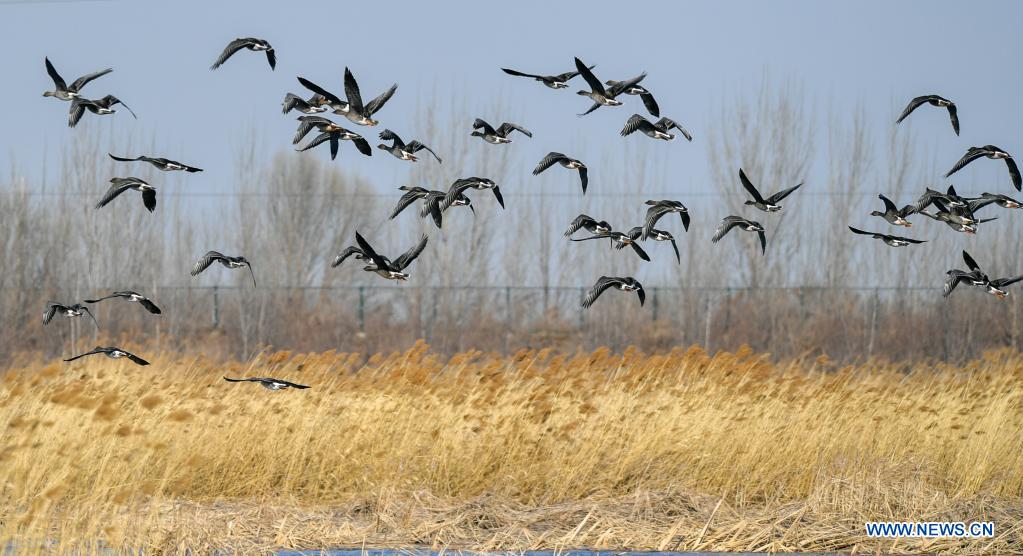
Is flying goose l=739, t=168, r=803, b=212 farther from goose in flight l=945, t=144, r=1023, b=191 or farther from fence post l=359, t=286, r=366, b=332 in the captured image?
fence post l=359, t=286, r=366, b=332

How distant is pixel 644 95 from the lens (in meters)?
8.96

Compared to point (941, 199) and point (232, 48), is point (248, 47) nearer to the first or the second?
point (232, 48)

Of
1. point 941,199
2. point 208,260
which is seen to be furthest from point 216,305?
point 941,199

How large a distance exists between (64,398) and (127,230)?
21690 mm

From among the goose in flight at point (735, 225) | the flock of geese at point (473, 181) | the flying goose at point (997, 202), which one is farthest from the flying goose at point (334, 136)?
the flying goose at point (997, 202)

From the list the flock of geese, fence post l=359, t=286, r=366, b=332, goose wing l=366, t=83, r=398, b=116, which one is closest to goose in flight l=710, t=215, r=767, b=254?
the flock of geese

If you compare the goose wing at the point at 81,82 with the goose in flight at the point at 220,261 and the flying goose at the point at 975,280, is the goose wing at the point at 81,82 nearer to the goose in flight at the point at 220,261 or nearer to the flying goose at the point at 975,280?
the goose in flight at the point at 220,261

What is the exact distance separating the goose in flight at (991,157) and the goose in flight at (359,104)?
12.5 feet

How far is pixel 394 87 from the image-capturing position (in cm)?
848

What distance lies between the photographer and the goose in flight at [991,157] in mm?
8758

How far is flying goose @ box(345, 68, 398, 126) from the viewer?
825 centimetres

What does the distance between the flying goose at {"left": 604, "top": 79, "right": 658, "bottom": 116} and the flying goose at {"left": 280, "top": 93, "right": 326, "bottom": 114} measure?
1913mm

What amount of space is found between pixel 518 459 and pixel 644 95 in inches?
119

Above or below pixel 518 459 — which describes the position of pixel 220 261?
above
